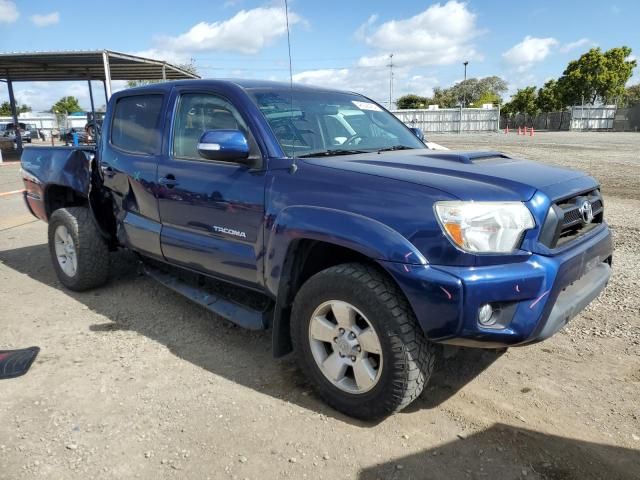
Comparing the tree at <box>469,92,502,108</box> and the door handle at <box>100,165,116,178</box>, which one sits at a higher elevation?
the tree at <box>469,92,502,108</box>

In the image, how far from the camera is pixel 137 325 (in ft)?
13.8

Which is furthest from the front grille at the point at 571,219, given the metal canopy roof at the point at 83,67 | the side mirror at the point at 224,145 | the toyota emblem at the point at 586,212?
the metal canopy roof at the point at 83,67

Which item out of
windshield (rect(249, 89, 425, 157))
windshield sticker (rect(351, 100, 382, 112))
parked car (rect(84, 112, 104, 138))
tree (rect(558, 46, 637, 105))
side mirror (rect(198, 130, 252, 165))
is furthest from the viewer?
tree (rect(558, 46, 637, 105))

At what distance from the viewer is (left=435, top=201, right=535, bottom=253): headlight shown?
2.40m

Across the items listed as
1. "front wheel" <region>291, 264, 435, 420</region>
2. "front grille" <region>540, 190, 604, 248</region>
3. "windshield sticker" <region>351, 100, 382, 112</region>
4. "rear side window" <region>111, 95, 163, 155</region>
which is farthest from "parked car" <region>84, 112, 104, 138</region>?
"front grille" <region>540, 190, 604, 248</region>

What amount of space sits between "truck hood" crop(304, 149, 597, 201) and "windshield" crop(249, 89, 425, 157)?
0.23m

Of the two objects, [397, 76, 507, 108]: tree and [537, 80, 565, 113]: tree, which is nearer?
[537, 80, 565, 113]: tree

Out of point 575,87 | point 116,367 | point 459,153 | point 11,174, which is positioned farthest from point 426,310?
point 575,87

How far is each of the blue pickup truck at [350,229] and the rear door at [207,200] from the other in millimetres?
12

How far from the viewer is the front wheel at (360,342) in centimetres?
258

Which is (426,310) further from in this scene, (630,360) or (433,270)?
(630,360)

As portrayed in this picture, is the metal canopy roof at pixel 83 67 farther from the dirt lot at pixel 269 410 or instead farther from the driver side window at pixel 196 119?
the dirt lot at pixel 269 410

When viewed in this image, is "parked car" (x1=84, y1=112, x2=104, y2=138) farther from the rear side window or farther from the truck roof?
the truck roof

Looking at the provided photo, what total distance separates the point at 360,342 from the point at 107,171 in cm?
290
